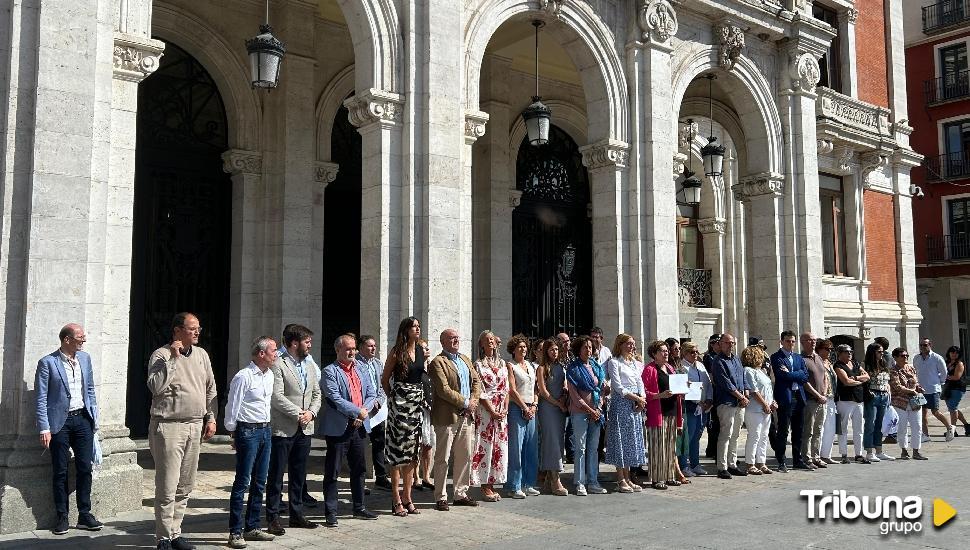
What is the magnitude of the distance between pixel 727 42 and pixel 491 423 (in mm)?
9215

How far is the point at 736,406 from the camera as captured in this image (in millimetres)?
9922

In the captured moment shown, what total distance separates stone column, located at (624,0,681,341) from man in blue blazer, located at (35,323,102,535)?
7.98 meters

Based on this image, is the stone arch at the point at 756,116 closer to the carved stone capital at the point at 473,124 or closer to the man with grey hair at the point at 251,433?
the carved stone capital at the point at 473,124

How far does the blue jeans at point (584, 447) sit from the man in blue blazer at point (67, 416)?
4784 millimetres

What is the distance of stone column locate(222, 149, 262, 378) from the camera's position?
1223 cm

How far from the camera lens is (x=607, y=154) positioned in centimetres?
1238

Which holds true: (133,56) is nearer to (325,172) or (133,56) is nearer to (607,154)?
(325,172)

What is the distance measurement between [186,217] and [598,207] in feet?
21.2

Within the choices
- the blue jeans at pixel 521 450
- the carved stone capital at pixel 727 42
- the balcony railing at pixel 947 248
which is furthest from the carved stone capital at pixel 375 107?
the balcony railing at pixel 947 248

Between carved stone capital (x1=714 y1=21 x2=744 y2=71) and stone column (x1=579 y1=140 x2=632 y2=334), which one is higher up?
carved stone capital (x1=714 y1=21 x2=744 y2=71)

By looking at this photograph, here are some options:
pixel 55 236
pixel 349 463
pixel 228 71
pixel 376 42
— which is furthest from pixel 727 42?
pixel 55 236

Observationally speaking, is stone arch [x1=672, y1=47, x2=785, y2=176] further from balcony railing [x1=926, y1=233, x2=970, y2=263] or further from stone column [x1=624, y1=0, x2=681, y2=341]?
balcony railing [x1=926, y1=233, x2=970, y2=263]

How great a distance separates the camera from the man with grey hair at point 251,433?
250 inches

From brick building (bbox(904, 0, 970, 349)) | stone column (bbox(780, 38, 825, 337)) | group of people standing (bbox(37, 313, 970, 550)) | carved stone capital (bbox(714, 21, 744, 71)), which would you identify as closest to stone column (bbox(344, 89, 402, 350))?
group of people standing (bbox(37, 313, 970, 550))
